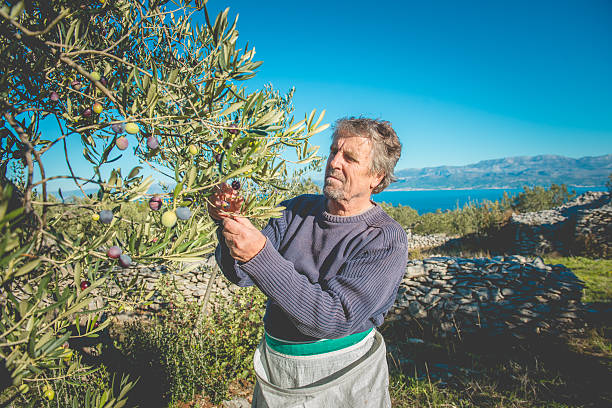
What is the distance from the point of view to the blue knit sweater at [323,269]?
1.49 m

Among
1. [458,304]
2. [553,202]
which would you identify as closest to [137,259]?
[458,304]

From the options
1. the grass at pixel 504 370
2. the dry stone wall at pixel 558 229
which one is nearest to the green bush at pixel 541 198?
the dry stone wall at pixel 558 229

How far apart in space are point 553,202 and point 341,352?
25.7 metres

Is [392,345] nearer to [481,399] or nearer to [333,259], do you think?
[481,399]

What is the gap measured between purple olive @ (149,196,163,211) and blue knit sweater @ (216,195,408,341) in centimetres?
56

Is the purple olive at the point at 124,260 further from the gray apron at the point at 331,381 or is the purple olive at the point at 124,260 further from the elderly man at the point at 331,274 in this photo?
the gray apron at the point at 331,381

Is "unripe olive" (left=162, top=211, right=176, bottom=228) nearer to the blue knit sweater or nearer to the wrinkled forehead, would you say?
the blue knit sweater

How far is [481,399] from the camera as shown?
4258mm

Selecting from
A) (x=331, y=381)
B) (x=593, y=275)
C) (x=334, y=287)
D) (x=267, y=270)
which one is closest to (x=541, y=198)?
(x=593, y=275)

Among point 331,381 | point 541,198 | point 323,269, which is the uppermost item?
point 323,269

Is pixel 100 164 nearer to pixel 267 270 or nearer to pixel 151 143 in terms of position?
pixel 151 143

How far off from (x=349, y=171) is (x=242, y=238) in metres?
1.18

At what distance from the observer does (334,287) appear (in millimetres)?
1660

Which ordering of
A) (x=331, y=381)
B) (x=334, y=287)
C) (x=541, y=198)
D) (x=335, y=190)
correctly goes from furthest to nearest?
(x=541, y=198) → (x=335, y=190) → (x=331, y=381) → (x=334, y=287)
